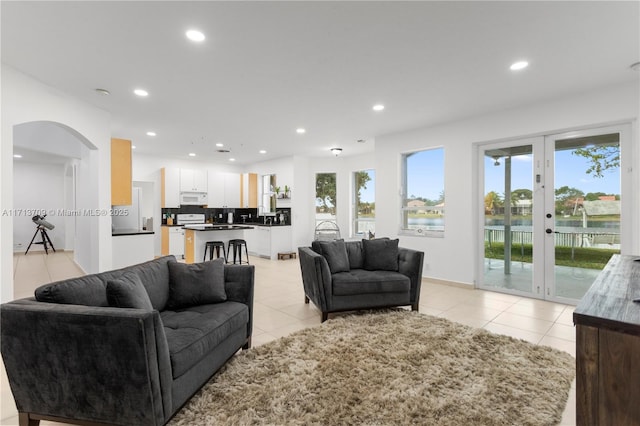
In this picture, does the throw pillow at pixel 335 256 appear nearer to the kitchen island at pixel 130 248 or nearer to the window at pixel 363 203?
the kitchen island at pixel 130 248

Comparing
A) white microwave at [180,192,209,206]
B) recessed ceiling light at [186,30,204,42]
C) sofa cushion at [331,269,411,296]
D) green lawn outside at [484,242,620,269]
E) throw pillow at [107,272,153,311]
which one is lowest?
sofa cushion at [331,269,411,296]

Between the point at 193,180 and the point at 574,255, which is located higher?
the point at 193,180

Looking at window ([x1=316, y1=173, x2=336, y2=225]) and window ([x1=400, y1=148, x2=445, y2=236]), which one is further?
window ([x1=316, y1=173, x2=336, y2=225])

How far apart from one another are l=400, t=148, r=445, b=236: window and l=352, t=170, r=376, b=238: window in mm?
2221

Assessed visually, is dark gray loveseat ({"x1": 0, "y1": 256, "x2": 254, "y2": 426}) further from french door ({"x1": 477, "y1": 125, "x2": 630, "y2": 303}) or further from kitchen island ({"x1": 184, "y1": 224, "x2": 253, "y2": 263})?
french door ({"x1": 477, "y1": 125, "x2": 630, "y2": 303})

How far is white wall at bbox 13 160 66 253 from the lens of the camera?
841cm

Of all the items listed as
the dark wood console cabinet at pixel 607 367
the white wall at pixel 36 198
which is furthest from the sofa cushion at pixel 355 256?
the white wall at pixel 36 198

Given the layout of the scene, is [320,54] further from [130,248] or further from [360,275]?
[130,248]

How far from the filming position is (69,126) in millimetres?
3824

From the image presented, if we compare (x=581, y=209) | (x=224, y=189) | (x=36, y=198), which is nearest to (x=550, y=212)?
(x=581, y=209)

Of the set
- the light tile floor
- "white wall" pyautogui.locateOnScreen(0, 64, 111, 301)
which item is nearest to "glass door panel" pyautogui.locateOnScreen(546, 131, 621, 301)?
the light tile floor

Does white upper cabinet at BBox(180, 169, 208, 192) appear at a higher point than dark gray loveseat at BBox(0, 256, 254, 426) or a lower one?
higher

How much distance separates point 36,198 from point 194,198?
4.54 m

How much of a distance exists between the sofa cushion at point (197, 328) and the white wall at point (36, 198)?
Result: 916 centimetres
